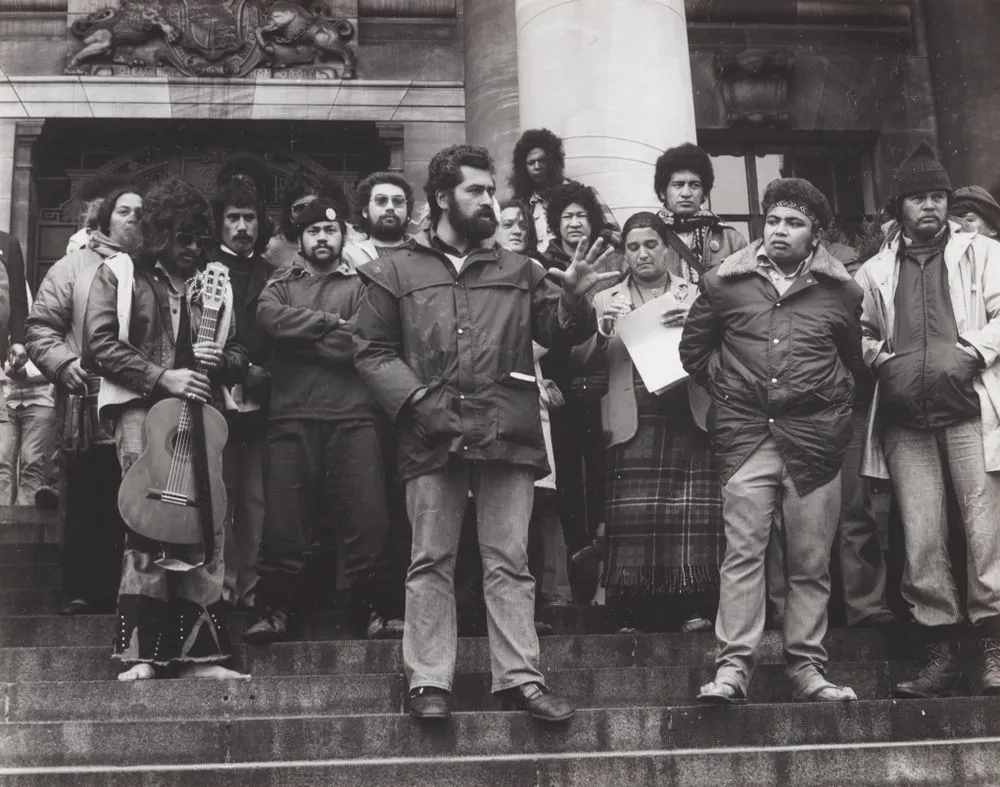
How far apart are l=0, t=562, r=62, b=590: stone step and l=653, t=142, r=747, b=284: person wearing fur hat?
3.72 metres

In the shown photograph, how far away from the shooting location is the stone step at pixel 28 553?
28.1 ft

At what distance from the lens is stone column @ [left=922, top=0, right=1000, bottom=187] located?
47.5 feet

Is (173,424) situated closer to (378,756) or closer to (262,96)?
(378,756)

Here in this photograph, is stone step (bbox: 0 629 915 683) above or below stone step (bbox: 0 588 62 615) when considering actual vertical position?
below

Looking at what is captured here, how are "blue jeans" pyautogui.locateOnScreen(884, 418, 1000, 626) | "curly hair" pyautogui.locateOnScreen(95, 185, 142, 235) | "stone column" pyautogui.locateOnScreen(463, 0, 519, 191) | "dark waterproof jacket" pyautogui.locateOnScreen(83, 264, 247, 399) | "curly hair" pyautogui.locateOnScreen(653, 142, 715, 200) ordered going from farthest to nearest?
1. "stone column" pyautogui.locateOnScreen(463, 0, 519, 191)
2. "curly hair" pyautogui.locateOnScreen(653, 142, 715, 200)
3. "curly hair" pyautogui.locateOnScreen(95, 185, 142, 235)
4. "blue jeans" pyautogui.locateOnScreen(884, 418, 1000, 626)
5. "dark waterproof jacket" pyautogui.locateOnScreen(83, 264, 247, 399)

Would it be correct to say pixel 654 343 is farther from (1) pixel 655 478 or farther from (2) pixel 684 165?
(2) pixel 684 165

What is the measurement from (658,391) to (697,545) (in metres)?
0.76

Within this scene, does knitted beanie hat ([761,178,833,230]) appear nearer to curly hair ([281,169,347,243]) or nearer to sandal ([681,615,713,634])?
sandal ([681,615,713,634])

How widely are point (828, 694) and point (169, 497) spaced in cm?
283

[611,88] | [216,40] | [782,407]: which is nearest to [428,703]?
[782,407]

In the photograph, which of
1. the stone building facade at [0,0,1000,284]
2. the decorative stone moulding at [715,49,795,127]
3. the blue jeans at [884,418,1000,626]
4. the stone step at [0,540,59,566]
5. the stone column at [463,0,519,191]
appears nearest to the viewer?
the blue jeans at [884,418,1000,626]

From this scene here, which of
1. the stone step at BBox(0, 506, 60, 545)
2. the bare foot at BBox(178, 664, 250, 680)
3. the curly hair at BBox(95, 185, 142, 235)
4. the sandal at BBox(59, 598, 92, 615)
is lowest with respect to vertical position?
the bare foot at BBox(178, 664, 250, 680)

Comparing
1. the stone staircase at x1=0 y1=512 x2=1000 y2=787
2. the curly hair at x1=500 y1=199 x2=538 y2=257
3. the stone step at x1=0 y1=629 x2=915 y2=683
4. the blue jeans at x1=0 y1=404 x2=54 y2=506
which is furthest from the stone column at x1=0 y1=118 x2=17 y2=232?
the stone step at x1=0 y1=629 x2=915 y2=683

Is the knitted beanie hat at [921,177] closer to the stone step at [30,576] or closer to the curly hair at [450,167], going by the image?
the curly hair at [450,167]
